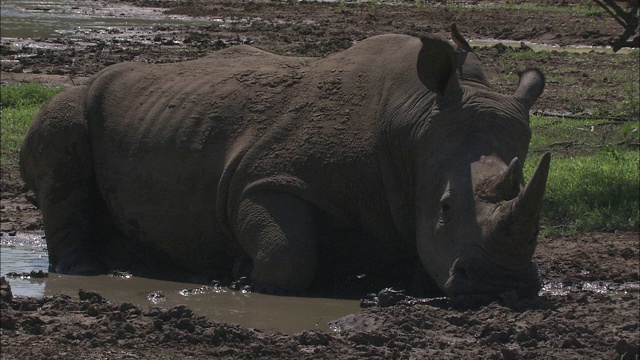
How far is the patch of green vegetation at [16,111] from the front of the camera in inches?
442

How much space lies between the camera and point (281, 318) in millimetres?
6652

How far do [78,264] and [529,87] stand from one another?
291cm

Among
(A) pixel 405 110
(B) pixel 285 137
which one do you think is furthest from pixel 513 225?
(B) pixel 285 137

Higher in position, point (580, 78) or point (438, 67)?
point (438, 67)

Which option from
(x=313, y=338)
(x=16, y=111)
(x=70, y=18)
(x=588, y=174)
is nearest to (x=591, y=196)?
(x=588, y=174)

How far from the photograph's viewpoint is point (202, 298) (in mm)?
7250

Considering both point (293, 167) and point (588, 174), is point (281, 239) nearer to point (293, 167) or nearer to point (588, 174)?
point (293, 167)

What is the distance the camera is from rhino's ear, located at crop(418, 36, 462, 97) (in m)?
6.95

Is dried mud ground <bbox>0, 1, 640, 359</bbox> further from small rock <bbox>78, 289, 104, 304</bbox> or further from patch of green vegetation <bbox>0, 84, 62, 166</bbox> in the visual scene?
patch of green vegetation <bbox>0, 84, 62, 166</bbox>

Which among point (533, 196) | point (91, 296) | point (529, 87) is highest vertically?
point (529, 87)

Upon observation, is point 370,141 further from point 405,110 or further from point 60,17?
point 60,17

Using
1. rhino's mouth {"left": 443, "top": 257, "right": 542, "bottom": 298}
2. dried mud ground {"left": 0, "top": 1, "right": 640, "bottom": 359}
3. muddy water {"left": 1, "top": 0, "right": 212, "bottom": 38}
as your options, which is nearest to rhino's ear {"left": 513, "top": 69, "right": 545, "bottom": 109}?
dried mud ground {"left": 0, "top": 1, "right": 640, "bottom": 359}

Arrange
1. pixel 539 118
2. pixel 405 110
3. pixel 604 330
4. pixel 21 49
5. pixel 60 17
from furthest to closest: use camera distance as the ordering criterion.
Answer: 1. pixel 60 17
2. pixel 21 49
3. pixel 539 118
4. pixel 405 110
5. pixel 604 330

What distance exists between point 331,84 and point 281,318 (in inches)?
62.9
